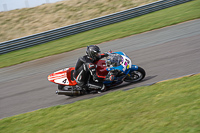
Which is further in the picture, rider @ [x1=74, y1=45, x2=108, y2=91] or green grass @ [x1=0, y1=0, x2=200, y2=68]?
green grass @ [x1=0, y1=0, x2=200, y2=68]

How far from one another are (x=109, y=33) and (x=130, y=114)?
11745mm

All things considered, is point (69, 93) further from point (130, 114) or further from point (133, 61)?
point (133, 61)

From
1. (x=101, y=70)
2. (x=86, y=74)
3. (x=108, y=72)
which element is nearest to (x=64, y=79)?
(x=86, y=74)

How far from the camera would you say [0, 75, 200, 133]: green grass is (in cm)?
533

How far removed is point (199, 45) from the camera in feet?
37.3

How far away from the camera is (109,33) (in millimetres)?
17469

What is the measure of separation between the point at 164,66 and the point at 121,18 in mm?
10437

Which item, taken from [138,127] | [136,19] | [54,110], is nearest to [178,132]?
[138,127]

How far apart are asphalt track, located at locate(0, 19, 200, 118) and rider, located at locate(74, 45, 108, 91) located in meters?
0.42

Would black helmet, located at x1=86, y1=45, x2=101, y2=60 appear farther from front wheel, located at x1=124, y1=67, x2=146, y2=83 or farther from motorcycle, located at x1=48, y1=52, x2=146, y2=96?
front wheel, located at x1=124, y1=67, x2=146, y2=83

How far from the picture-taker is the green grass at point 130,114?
17.5ft

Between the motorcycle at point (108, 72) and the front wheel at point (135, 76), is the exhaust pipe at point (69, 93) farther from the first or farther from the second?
Answer: the front wheel at point (135, 76)

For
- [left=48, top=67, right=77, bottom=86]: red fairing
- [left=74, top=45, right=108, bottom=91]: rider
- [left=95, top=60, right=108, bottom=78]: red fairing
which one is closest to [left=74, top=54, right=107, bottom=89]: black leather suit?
[left=74, top=45, right=108, bottom=91]: rider

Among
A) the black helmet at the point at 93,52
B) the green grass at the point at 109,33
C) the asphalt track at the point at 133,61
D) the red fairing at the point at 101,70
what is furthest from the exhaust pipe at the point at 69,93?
the green grass at the point at 109,33
